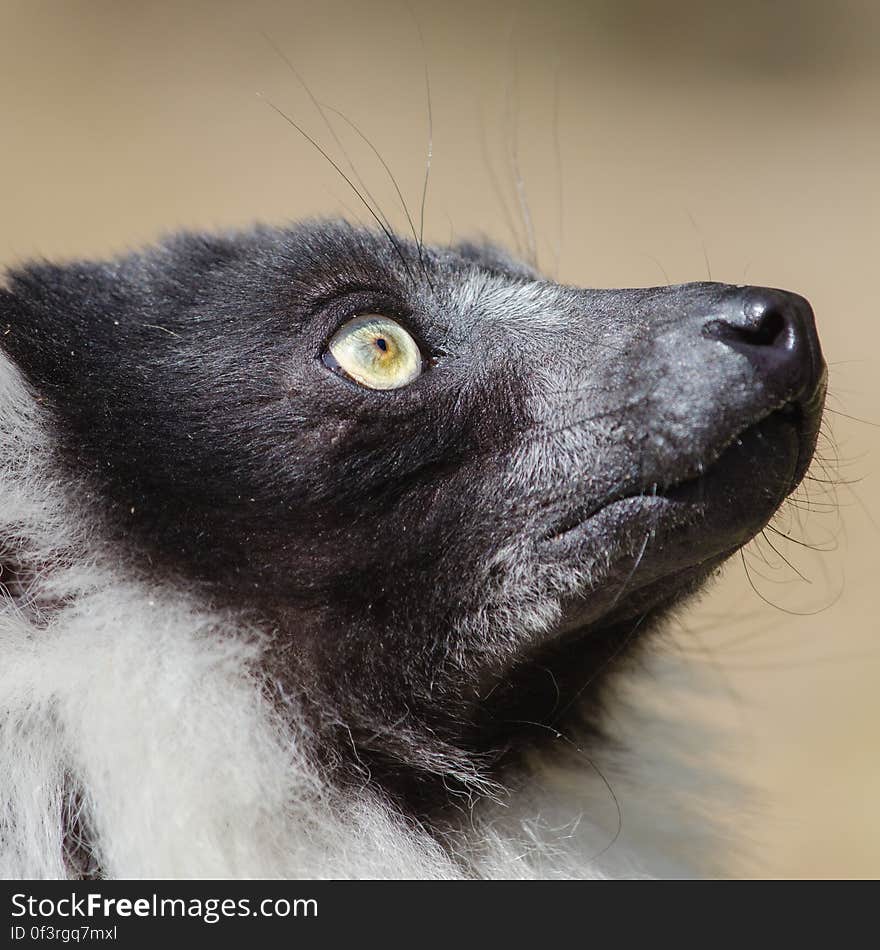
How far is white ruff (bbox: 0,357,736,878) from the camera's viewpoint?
2270 mm

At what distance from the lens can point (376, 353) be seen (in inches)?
105

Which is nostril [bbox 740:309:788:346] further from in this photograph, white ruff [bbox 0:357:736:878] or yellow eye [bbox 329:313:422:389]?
white ruff [bbox 0:357:736:878]

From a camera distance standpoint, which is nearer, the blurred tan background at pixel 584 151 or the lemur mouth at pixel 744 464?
the lemur mouth at pixel 744 464

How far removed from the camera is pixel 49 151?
33.2 feet

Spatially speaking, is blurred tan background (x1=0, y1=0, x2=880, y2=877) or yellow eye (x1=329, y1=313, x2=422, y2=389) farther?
blurred tan background (x1=0, y1=0, x2=880, y2=877)

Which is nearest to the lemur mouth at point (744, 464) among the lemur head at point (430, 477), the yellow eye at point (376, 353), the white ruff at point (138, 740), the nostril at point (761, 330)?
the lemur head at point (430, 477)

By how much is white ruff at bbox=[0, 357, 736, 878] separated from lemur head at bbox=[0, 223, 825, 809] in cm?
8

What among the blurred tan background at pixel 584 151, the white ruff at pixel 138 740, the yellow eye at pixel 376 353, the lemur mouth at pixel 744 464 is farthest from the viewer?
the blurred tan background at pixel 584 151

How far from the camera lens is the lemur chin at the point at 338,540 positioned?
2324 mm

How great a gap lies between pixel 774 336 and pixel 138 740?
151 centimetres

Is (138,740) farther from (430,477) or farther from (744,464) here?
(744,464)

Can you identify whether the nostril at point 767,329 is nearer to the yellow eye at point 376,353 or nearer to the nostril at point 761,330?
the nostril at point 761,330

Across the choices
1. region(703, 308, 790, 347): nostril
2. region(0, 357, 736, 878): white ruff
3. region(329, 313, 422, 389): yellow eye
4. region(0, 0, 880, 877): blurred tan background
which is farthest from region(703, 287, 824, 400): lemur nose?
region(0, 0, 880, 877): blurred tan background

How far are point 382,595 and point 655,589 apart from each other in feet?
1.95
